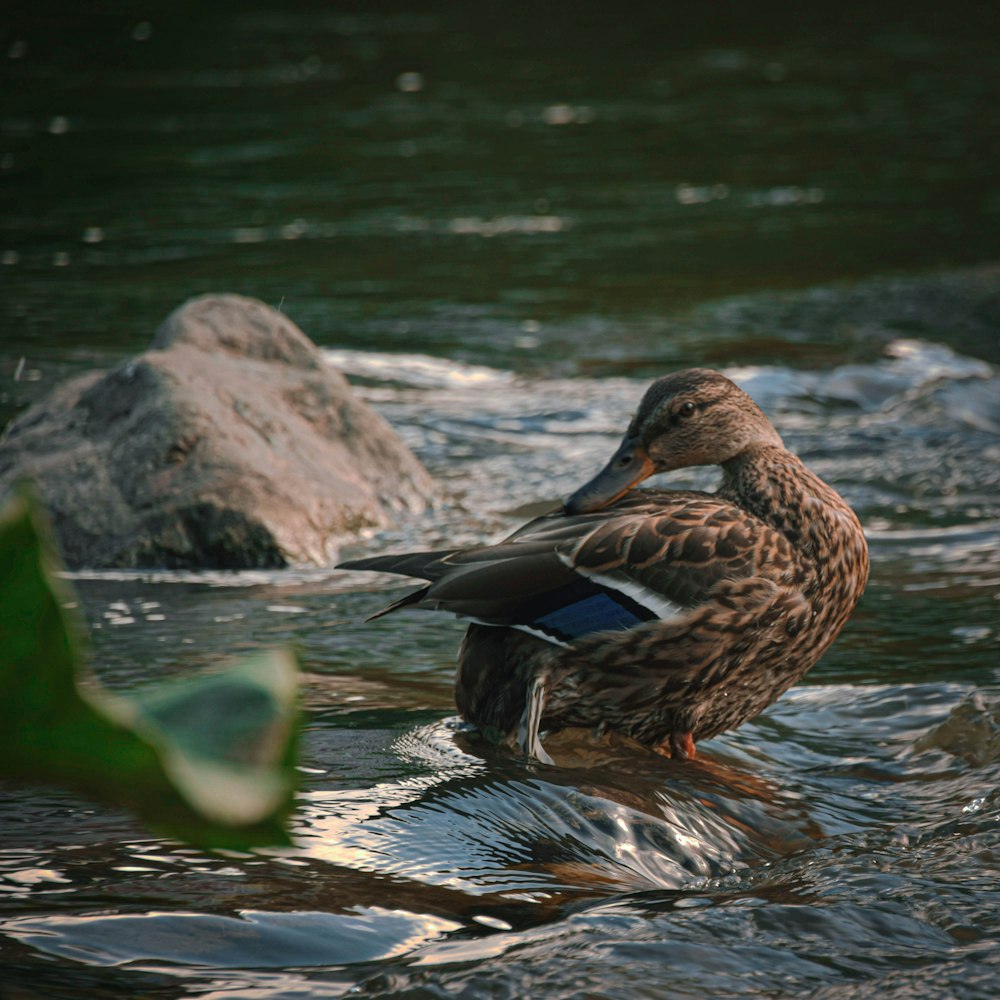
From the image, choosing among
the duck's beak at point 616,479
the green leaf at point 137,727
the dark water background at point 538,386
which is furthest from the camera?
the duck's beak at point 616,479

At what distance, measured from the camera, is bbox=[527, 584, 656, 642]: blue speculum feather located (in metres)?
3.77

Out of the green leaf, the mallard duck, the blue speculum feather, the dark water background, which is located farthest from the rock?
the green leaf

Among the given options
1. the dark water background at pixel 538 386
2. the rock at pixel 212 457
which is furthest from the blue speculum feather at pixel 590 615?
the rock at pixel 212 457

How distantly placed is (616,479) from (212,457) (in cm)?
229

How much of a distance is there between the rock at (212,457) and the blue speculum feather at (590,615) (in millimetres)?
2230

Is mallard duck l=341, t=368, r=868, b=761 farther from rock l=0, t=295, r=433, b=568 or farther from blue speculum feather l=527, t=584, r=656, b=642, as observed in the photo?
rock l=0, t=295, r=433, b=568

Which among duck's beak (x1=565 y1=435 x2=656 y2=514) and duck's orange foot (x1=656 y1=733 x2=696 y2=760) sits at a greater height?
duck's beak (x1=565 y1=435 x2=656 y2=514)

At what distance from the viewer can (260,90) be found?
18359 millimetres

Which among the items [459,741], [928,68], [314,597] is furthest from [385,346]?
[928,68]

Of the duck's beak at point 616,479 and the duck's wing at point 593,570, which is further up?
the duck's beak at point 616,479

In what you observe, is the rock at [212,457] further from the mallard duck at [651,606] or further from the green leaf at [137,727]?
the green leaf at [137,727]

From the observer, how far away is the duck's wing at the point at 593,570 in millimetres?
3791

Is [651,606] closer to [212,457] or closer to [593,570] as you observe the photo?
[593,570]

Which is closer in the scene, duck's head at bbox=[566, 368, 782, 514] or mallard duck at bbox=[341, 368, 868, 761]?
mallard duck at bbox=[341, 368, 868, 761]
